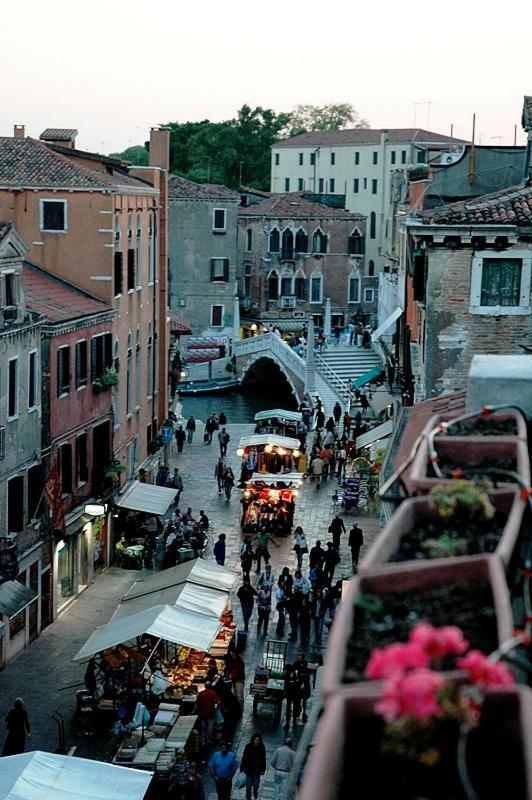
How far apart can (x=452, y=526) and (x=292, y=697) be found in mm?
13278

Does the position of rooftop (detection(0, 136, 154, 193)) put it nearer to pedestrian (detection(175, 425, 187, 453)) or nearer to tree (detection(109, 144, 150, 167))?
pedestrian (detection(175, 425, 187, 453))

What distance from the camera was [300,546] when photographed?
95.8 feet

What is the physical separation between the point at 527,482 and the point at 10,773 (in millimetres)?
8059

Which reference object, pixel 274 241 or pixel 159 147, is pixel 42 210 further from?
pixel 274 241

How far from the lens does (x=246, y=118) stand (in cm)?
10406

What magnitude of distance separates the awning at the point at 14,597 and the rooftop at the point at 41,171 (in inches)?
429

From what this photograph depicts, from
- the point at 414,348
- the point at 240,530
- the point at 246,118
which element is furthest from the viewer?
the point at 246,118

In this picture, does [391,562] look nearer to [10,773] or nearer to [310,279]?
[10,773]

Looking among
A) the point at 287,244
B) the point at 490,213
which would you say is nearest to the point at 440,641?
the point at 490,213

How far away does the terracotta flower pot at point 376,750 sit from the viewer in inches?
165

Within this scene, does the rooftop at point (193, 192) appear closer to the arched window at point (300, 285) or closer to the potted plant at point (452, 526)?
the arched window at point (300, 285)

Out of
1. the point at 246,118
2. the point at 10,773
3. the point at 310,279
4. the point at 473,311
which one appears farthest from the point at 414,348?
the point at 246,118

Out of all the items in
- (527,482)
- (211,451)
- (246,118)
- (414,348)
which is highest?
(246,118)

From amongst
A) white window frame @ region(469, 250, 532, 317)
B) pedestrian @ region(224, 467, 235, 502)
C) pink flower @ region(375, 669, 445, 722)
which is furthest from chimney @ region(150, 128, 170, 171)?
pink flower @ region(375, 669, 445, 722)
